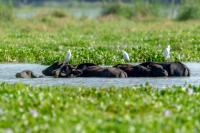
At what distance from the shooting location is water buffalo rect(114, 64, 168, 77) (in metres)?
Result: 22.4

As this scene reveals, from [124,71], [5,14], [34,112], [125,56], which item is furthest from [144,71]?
[5,14]

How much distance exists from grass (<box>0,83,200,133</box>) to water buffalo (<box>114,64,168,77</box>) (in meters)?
4.90

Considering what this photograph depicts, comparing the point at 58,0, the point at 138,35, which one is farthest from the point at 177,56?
the point at 58,0

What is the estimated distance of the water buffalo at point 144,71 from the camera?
73.6 feet

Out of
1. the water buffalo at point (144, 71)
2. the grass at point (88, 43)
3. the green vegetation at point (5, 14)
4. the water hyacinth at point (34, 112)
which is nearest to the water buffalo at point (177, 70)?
the water buffalo at point (144, 71)

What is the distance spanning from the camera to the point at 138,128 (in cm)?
1254

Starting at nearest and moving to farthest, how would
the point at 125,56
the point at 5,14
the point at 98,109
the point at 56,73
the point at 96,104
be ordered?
the point at 98,109 < the point at 96,104 < the point at 56,73 < the point at 125,56 < the point at 5,14

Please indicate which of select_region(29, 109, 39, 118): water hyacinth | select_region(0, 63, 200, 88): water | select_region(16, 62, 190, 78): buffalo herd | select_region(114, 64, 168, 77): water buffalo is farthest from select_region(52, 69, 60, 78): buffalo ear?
select_region(29, 109, 39, 118): water hyacinth

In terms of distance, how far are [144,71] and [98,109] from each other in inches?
Answer: 313

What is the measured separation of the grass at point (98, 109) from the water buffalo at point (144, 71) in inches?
193

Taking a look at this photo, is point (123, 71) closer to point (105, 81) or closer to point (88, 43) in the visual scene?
point (105, 81)

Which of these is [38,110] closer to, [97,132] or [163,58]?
[97,132]

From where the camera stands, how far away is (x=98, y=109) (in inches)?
575

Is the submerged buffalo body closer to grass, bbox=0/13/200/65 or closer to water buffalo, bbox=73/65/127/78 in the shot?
water buffalo, bbox=73/65/127/78
